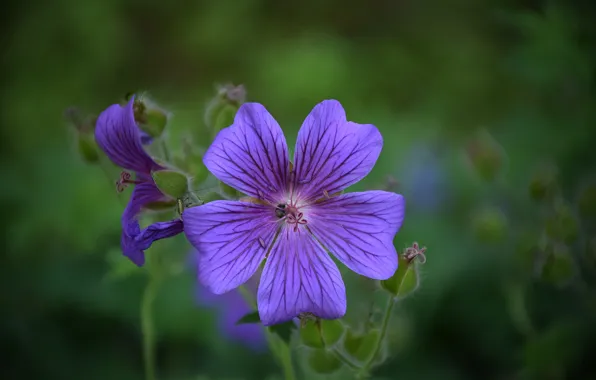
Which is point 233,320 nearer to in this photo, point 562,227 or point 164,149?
point 164,149

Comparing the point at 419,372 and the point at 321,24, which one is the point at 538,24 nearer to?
the point at 419,372

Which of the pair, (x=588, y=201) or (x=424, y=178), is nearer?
(x=588, y=201)

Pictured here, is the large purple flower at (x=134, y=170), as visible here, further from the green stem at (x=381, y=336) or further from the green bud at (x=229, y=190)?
the green stem at (x=381, y=336)

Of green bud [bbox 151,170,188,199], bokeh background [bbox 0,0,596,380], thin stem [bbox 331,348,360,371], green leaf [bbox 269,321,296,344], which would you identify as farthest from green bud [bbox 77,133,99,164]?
thin stem [bbox 331,348,360,371]

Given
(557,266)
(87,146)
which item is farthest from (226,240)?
(557,266)

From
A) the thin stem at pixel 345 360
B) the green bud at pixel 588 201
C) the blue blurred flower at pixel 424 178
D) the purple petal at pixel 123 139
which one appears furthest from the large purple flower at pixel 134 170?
the blue blurred flower at pixel 424 178

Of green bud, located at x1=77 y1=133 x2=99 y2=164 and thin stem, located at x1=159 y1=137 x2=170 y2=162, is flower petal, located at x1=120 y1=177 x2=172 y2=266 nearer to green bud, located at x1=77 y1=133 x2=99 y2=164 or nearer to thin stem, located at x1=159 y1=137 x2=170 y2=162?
thin stem, located at x1=159 y1=137 x2=170 y2=162
